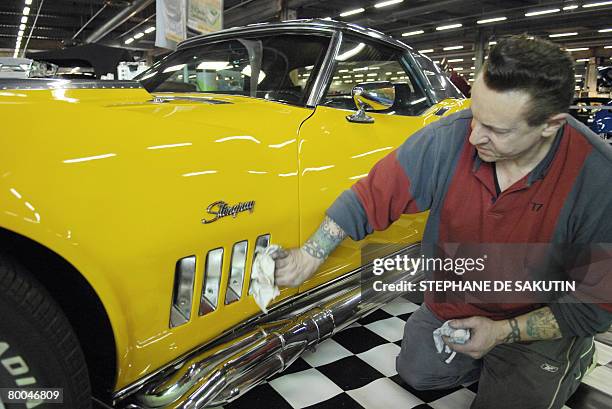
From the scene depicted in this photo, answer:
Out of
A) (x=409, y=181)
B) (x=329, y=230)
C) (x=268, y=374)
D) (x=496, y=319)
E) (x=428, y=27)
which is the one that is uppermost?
(x=428, y=27)

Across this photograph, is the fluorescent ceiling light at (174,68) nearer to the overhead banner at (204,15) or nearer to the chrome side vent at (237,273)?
the chrome side vent at (237,273)

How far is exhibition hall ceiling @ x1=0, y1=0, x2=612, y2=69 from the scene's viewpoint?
39.5ft

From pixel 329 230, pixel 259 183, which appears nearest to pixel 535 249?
pixel 329 230

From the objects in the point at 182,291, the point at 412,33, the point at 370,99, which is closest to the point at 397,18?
the point at 412,33

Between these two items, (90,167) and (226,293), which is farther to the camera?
(226,293)

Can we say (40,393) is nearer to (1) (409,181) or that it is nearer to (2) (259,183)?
(2) (259,183)

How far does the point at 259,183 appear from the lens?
1276 millimetres

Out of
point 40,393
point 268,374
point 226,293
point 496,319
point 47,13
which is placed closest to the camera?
point 40,393

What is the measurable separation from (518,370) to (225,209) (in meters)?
1.02

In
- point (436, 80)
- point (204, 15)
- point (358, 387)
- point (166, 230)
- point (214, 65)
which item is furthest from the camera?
point (204, 15)

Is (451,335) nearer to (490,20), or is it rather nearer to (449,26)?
(490,20)

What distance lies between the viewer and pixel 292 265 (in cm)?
125

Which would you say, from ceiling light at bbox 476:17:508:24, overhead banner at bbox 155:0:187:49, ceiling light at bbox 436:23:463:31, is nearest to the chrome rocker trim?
overhead banner at bbox 155:0:187:49

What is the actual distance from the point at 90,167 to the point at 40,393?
46 cm
